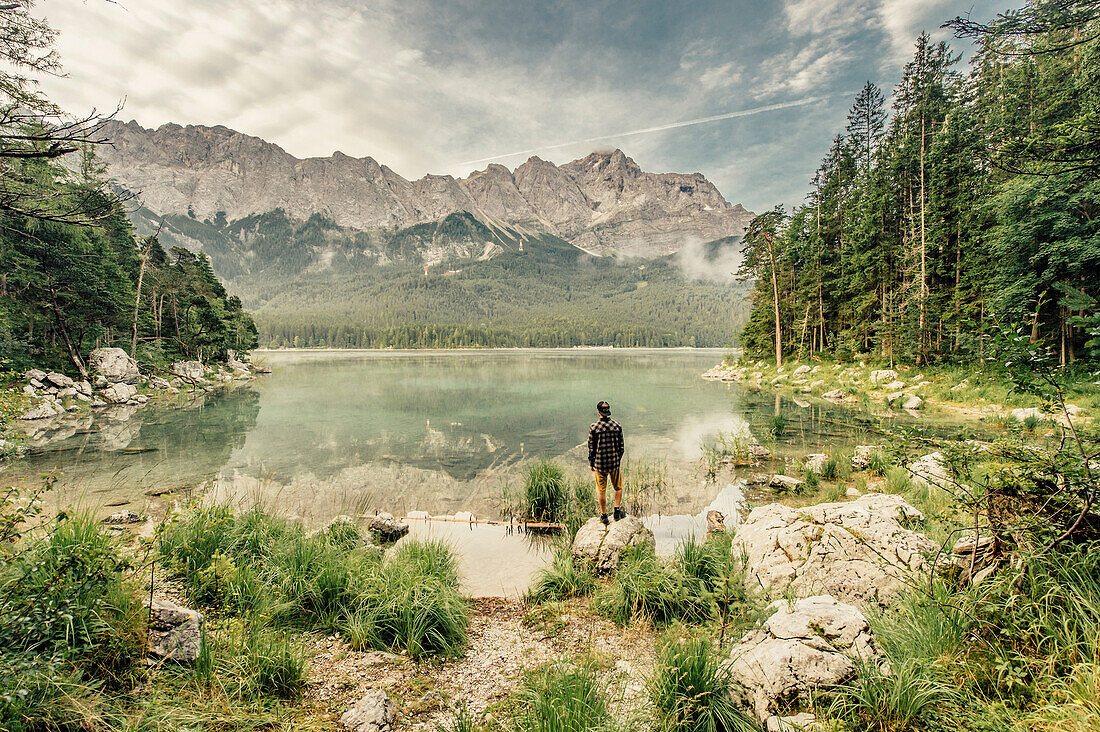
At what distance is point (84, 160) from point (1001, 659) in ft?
157

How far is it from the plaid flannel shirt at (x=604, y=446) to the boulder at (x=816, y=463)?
572 cm

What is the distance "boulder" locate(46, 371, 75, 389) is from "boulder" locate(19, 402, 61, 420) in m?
3.59

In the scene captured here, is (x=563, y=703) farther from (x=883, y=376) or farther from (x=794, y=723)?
(x=883, y=376)

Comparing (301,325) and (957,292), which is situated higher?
(301,325)

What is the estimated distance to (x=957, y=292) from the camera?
22438mm

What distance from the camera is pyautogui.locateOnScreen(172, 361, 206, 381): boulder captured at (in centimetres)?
3634

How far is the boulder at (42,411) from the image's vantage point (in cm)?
1912

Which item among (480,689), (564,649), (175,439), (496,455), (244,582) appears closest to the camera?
(480,689)

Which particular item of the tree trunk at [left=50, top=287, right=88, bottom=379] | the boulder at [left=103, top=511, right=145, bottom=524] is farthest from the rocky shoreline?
the boulder at [left=103, top=511, right=145, bottom=524]

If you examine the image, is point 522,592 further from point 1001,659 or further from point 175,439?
point 175,439

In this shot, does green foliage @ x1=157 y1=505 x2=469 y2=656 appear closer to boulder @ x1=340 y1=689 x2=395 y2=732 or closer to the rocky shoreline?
boulder @ x1=340 y1=689 x2=395 y2=732

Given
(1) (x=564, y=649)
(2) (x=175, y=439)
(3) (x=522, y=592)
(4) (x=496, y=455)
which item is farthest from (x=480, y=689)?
(2) (x=175, y=439)

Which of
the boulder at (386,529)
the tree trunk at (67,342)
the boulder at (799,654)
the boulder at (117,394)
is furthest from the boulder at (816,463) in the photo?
the tree trunk at (67,342)

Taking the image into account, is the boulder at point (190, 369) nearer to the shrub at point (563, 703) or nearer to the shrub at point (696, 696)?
the shrub at point (563, 703)
